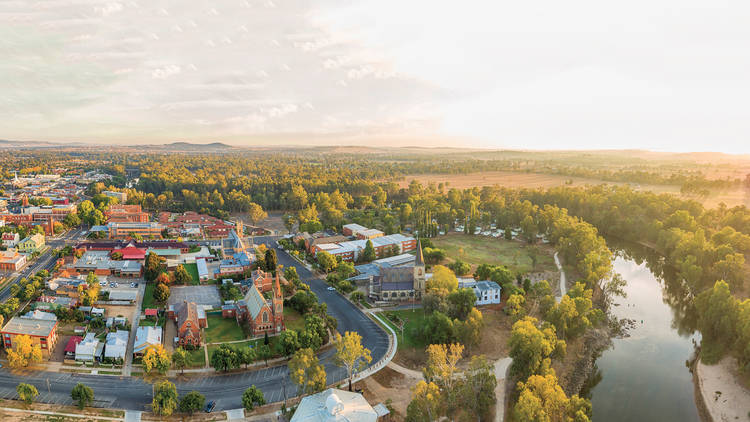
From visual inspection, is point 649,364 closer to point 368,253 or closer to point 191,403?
point 368,253

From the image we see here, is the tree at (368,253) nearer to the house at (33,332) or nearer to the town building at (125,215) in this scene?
the house at (33,332)

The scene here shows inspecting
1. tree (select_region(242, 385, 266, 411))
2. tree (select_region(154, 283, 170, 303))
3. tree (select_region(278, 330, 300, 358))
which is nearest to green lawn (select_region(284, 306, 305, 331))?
tree (select_region(278, 330, 300, 358))

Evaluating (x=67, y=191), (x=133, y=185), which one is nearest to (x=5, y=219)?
(x=67, y=191)

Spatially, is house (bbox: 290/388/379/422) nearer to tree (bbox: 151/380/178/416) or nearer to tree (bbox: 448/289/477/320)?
tree (bbox: 151/380/178/416)

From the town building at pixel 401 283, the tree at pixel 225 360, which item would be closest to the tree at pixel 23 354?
the tree at pixel 225 360

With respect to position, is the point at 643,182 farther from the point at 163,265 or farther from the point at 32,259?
the point at 32,259
